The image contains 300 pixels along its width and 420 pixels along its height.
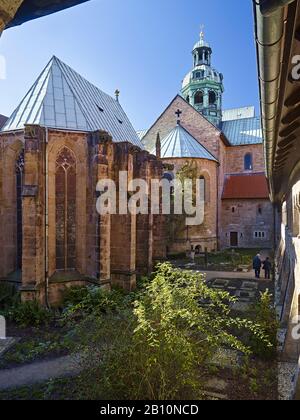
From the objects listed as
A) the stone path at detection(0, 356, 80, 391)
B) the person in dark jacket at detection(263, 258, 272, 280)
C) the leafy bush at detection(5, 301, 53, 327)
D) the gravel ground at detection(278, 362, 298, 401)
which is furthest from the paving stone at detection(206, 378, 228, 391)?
the person in dark jacket at detection(263, 258, 272, 280)

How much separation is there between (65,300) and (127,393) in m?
7.14

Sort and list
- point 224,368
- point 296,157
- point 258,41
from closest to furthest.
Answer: point 258,41, point 296,157, point 224,368

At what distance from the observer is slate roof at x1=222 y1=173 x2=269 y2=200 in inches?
1040

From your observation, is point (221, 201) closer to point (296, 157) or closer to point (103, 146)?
point (103, 146)

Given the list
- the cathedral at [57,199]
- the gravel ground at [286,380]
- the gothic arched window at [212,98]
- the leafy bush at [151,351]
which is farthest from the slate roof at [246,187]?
the leafy bush at [151,351]

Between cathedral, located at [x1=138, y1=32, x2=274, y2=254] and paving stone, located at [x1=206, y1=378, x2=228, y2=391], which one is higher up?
cathedral, located at [x1=138, y1=32, x2=274, y2=254]

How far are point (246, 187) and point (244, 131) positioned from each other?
746cm

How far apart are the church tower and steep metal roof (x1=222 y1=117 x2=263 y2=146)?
6.07 ft

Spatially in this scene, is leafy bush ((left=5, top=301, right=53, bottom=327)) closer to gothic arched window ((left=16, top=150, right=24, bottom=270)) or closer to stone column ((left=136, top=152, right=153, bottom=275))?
gothic arched window ((left=16, top=150, right=24, bottom=270))

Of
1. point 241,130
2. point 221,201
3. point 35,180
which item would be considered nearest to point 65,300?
point 35,180

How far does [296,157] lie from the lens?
5676mm

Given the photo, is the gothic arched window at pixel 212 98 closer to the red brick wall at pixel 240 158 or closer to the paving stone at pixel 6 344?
the red brick wall at pixel 240 158

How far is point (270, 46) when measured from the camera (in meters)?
2.03
